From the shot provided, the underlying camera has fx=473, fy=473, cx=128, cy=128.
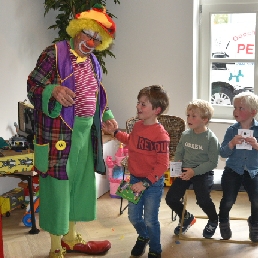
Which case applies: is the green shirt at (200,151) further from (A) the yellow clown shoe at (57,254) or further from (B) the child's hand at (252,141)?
(A) the yellow clown shoe at (57,254)

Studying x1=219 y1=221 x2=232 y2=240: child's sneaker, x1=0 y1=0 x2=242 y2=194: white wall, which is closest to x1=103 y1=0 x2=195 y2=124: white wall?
x1=0 y1=0 x2=242 y2=194: white wall

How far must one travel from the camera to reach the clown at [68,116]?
8.91ft

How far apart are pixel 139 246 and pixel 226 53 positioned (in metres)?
2.11

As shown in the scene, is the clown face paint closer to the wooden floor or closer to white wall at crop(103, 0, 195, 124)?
the wooden floor

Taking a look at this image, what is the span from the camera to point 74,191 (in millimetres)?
2994

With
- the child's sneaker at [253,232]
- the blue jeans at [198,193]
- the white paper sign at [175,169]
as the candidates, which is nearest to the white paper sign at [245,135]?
the blue jeans at [198,193]

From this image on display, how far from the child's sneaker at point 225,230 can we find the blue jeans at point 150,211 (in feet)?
1.77

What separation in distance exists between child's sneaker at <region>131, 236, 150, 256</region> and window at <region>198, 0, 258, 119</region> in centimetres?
179

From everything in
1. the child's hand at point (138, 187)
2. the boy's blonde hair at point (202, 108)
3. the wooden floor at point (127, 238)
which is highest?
the boy's blonde hair at point (202, 108)

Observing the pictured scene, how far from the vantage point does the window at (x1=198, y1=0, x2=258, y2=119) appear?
4250 mm

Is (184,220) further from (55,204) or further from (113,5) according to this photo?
(113,5)

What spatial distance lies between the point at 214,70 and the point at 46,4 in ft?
5.41

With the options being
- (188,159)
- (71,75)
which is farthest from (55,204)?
(188,159)

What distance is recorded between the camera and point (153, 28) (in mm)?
4441
